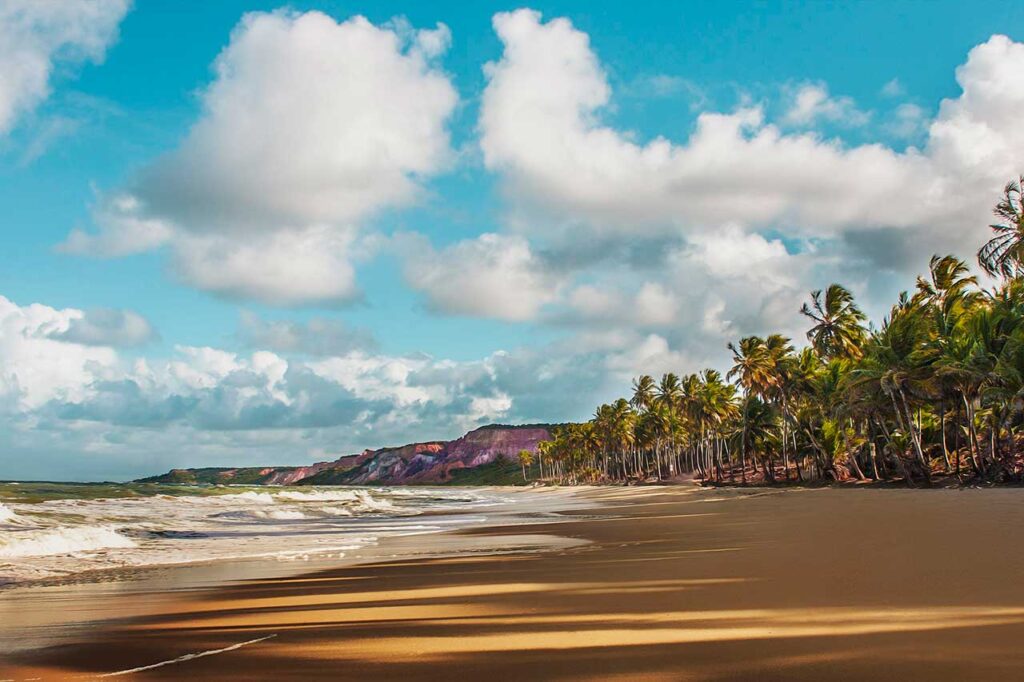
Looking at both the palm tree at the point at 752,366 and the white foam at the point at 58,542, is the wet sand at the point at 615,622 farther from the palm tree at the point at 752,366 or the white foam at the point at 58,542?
the palm tree at the point at 752,366

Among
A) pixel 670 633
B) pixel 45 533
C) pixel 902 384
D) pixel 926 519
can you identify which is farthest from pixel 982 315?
pixel 45 533

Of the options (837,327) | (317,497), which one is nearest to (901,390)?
(837,327)

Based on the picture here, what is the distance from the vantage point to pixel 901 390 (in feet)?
127

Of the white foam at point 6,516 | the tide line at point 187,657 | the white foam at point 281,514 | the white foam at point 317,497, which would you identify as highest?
the tide line at point 187,657

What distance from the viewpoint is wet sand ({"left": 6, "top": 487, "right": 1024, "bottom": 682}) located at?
396 cm

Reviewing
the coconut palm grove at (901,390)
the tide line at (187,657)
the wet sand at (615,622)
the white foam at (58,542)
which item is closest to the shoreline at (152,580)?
the wet sand at (615,622)

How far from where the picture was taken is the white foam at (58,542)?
538 inches

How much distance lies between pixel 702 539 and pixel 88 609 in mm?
9353

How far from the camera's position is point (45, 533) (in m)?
14.9

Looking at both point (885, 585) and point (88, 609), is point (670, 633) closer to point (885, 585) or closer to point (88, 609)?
point (885, 585)

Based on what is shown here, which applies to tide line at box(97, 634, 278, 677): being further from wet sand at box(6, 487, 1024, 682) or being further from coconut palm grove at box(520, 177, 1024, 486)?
coconut palm grove at box(520, 177, 1024, 486)

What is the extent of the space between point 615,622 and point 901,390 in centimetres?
3988

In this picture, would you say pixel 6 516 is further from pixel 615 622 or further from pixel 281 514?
pixel 615 622

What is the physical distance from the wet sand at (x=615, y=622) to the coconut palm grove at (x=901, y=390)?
29.4m
